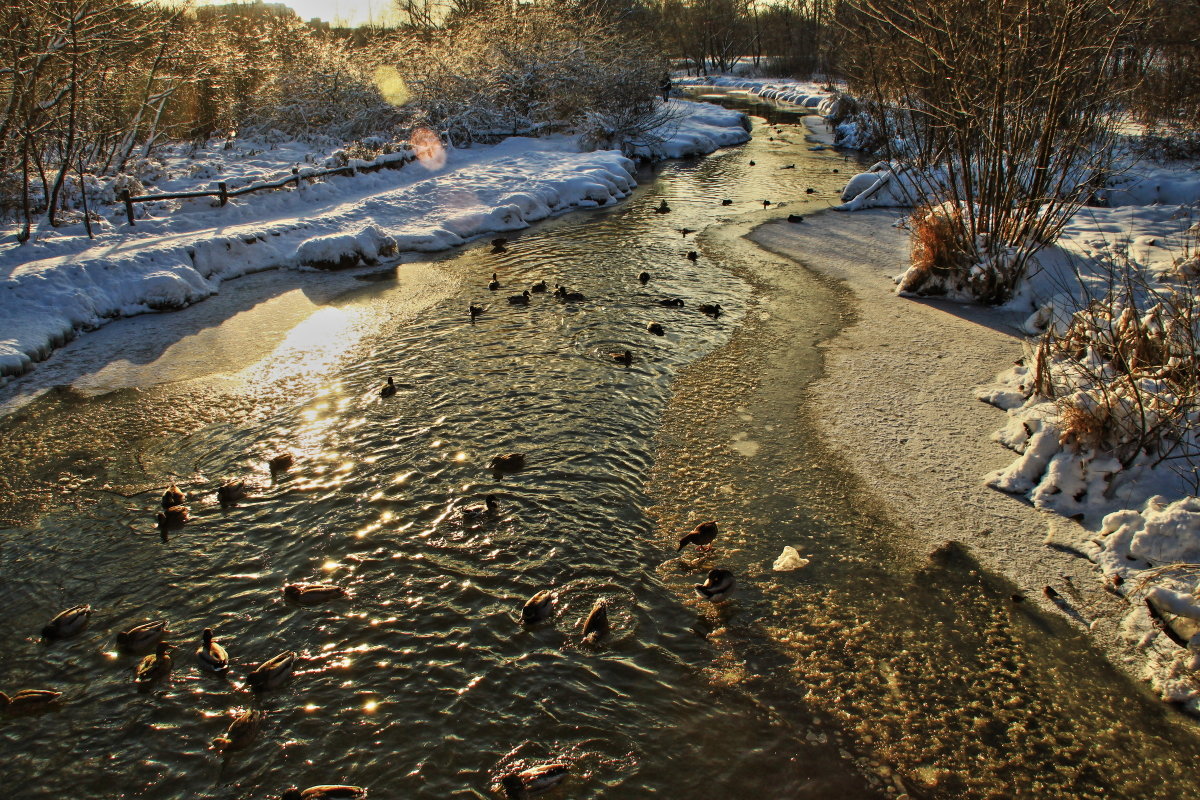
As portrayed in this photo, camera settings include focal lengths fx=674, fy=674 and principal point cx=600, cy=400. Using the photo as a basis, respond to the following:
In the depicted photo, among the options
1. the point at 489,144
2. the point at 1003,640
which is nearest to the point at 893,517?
the point at 1003,640

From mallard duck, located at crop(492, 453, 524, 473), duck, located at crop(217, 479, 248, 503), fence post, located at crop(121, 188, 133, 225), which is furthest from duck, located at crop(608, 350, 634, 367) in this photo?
fence post, located at crop(121, 188, 133, 225)

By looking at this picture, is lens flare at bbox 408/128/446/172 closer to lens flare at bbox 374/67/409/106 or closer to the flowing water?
lens flare at bbox 374/67/409/106

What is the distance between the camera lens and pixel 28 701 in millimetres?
4297

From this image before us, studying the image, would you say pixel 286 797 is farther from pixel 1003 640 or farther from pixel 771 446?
pixel 771 446

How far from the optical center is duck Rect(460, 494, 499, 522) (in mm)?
6035

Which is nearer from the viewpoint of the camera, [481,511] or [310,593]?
[310,593]

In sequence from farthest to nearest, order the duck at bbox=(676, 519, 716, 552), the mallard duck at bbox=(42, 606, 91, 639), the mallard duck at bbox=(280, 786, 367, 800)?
1. the duck at bbox=(676, 519, 716, 552)
2. the mallard duck at bbox=(42, 606, 91, 639)
3. the mallard duck at bbox=(280, 786, 367, 800)

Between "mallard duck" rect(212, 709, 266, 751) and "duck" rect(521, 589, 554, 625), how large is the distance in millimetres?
1761

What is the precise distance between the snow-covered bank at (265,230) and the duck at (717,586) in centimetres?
988

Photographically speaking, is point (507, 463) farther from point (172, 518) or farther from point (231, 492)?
point (172, 518)

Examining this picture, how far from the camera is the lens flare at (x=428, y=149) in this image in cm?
2278

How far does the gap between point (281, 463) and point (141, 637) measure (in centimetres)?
227

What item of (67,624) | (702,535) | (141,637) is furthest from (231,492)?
(702,535)

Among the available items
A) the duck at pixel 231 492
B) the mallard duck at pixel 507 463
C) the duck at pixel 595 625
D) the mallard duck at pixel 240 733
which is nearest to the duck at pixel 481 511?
the mallard duck at pixel 507 463
